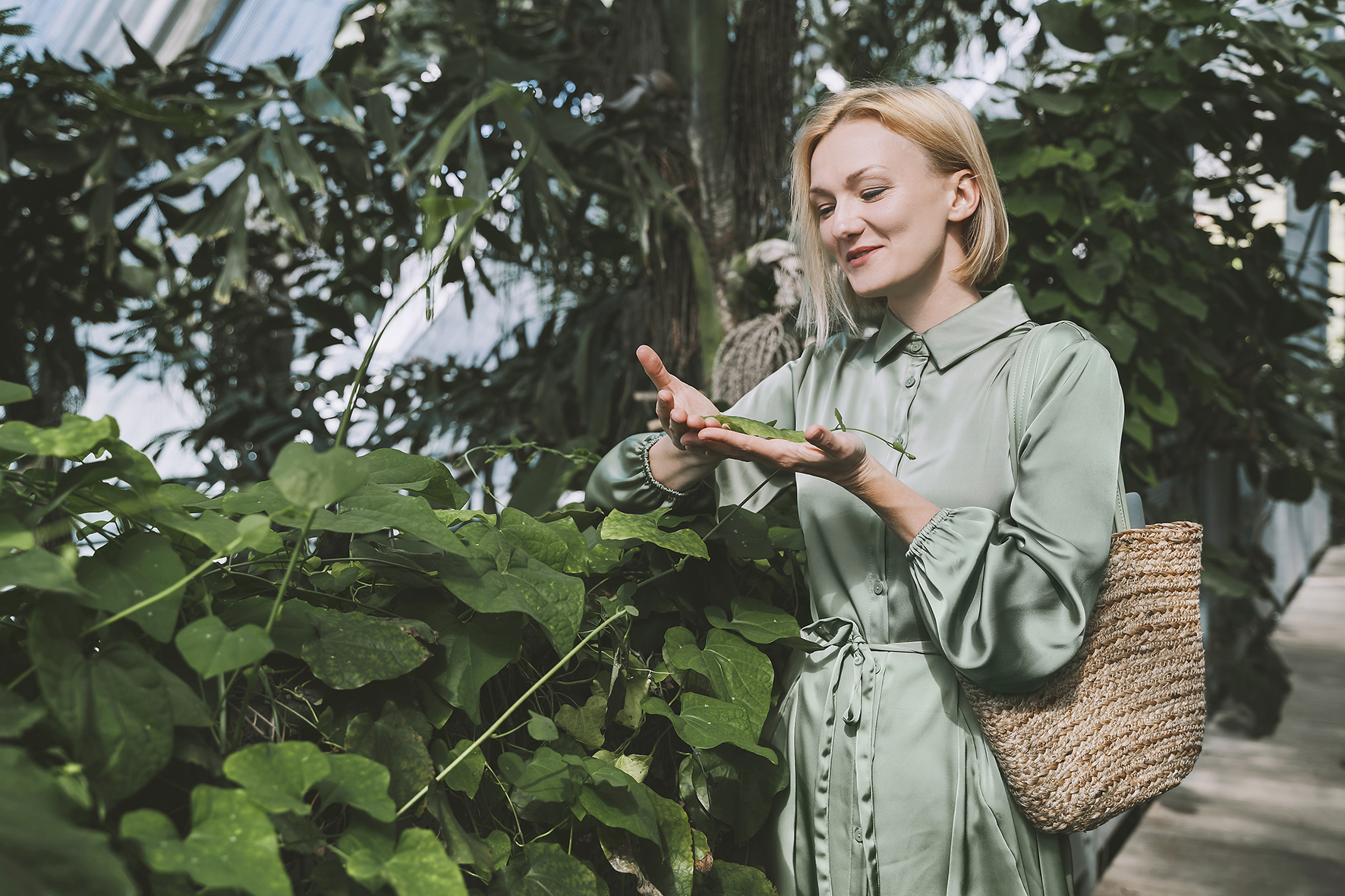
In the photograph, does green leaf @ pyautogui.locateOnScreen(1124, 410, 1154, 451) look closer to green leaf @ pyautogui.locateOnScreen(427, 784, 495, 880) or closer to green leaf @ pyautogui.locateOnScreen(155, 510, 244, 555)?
green leaf @ pyautogui.locateOnScreen(427, 784, 495, 880)

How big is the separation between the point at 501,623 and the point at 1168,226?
1.74 meters

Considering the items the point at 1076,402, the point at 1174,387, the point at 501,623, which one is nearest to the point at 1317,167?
the point at 1174,387

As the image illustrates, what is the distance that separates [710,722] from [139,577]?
0.42 metres

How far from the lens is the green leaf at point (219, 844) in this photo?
0.42m

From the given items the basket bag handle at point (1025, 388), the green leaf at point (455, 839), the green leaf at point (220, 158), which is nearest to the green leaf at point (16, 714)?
the green leaf at point (455, 839)

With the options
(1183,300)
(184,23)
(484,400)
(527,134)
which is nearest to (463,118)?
(527,134)

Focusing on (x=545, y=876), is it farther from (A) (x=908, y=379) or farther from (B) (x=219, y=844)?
(A) (x=908, y=379)

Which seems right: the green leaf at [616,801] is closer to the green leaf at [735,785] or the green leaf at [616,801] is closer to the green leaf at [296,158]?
the green leaf at [735,785]

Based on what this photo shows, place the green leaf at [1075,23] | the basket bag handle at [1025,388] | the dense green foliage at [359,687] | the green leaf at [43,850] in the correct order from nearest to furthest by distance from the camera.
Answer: the green leaf at [43,850]
the dense green foliage at [359,687]
the basket bag handle at [1025,388]
the green leaf at [1075,23]

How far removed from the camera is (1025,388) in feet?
2.58

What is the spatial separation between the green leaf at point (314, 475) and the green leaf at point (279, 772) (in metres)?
0.09

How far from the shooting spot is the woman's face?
874 mm

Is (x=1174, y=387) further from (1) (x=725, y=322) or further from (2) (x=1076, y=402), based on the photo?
(2) (x=1076, y=402)

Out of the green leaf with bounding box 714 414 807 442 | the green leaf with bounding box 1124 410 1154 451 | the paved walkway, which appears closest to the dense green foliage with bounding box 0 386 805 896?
the green leaf with bounding box 714 414 807 442
